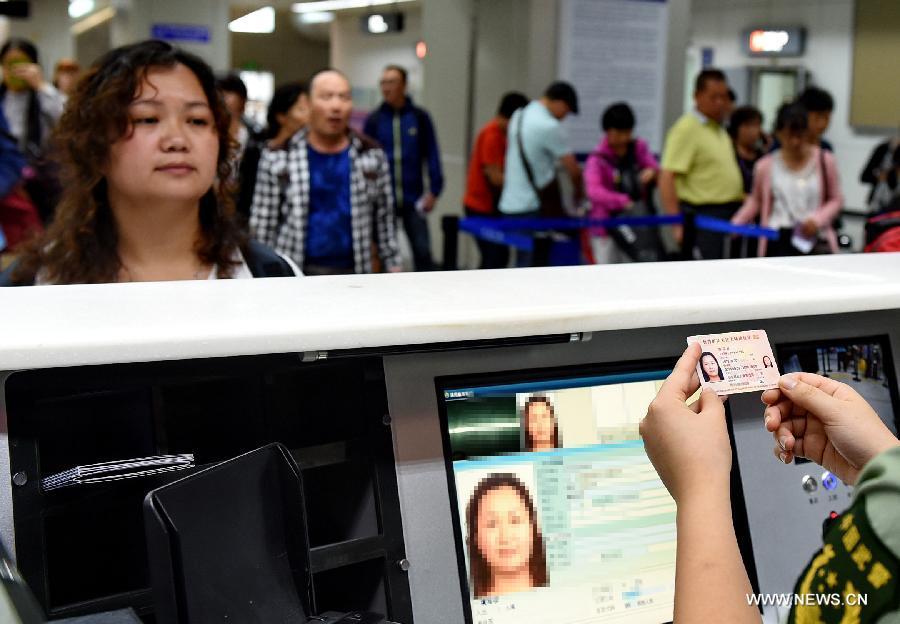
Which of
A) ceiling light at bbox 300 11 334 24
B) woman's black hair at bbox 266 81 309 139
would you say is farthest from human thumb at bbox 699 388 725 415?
ceiling light at bbox 300 11 334 24

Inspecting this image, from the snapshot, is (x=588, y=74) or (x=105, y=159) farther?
(x=588, y=74)

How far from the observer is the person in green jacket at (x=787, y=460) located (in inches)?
Answer: 29.5

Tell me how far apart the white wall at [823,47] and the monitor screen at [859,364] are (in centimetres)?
1347

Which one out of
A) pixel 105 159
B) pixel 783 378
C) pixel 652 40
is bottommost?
pixel 783 378

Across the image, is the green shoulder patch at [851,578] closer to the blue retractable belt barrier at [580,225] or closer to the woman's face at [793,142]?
the blue retractable belt barrier at [580,225]

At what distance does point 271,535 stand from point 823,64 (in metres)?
15.2

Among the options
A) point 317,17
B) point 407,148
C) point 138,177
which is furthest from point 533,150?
point 317,17

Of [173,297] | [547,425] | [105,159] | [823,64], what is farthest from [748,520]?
[823,64]

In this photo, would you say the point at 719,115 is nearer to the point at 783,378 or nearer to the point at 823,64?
the point at 783,378

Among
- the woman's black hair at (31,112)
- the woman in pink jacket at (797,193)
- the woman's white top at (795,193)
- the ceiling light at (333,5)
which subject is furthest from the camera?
the ceiling light at (333,5)

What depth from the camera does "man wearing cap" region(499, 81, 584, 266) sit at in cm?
700

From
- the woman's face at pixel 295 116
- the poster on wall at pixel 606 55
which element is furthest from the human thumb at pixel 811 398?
the poster on wall at pixel 606 55

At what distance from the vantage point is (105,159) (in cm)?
214

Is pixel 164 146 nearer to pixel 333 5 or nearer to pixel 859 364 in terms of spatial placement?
pixel 859 364
